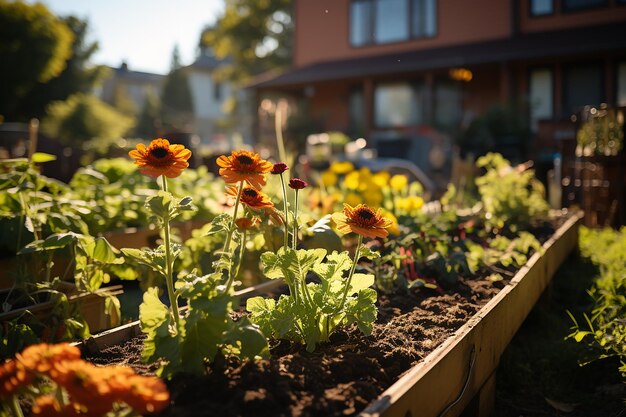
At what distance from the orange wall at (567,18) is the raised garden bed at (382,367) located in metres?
14.1

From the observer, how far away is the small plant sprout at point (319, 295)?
180 cm

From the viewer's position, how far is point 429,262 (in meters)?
2.92

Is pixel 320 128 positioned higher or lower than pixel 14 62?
lower

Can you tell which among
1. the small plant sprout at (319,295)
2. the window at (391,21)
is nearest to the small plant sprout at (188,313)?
the small plant sprout at (319,295)

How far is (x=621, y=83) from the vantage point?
14.2 metres

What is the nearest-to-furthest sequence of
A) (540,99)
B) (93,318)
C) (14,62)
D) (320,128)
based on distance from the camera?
(93,318)
(540,99)
(320,128)
(14,62)

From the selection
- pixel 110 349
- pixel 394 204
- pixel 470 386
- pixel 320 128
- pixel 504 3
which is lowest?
pixel 470 386

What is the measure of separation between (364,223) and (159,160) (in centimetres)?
62

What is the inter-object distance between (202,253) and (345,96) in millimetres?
15676

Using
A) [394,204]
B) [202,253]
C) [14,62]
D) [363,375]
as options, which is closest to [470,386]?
[363,375]

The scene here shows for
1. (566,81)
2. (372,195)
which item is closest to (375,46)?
(566,81)

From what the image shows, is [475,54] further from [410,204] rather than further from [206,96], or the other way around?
[206,96]

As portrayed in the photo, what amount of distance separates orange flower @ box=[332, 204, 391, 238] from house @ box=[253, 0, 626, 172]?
34.2 feet

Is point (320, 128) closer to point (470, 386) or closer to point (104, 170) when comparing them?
point (104, 170)
